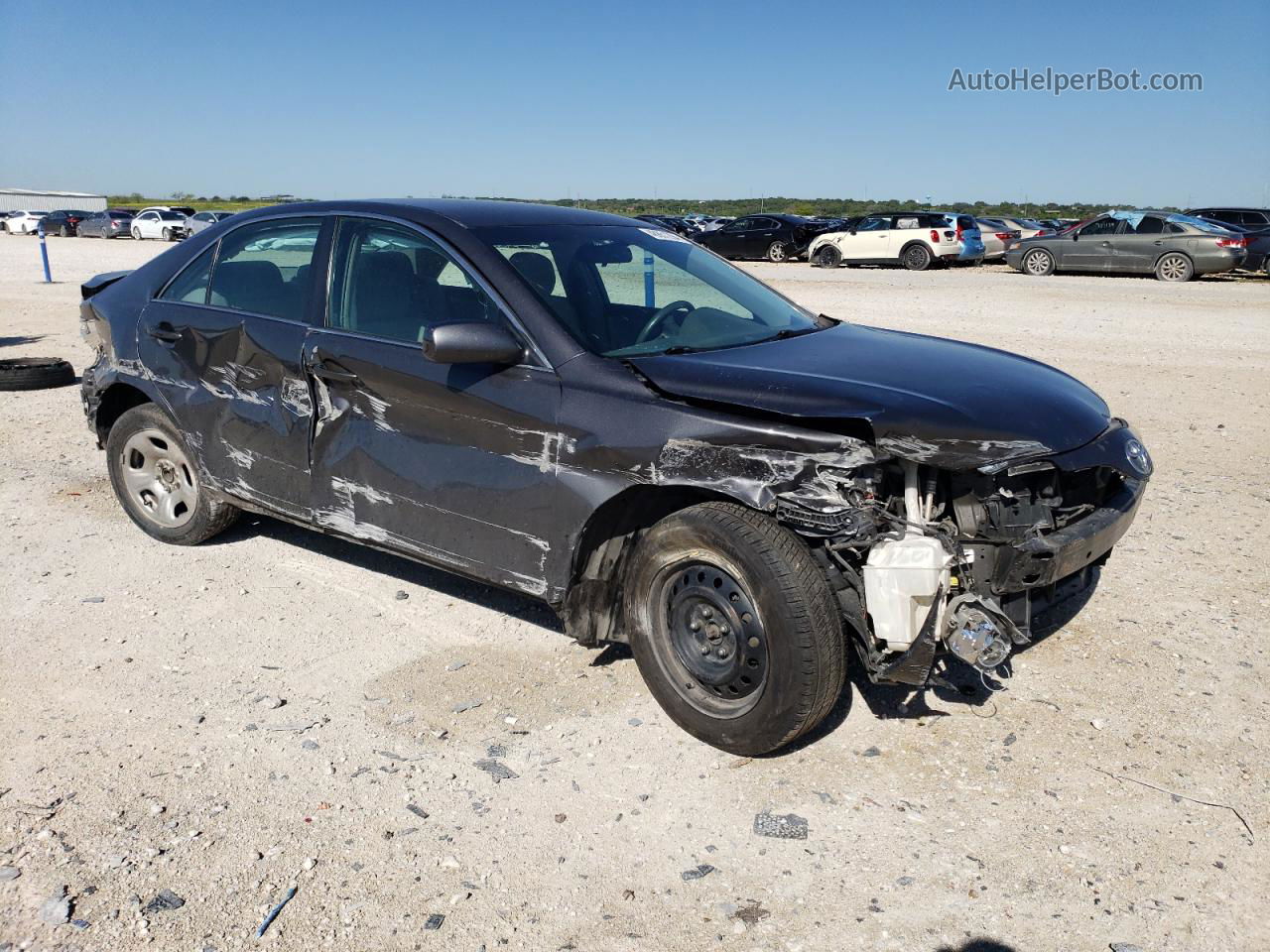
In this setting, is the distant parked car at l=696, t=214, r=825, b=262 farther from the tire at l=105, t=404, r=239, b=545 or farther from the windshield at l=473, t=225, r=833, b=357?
the windshield at l=473, t=225, r=833, b=357

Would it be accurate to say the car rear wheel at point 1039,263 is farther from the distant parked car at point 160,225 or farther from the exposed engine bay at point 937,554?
the distant parked car at point 160,225

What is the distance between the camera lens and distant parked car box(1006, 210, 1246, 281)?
75.3 feet

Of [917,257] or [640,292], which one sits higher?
[640,292]

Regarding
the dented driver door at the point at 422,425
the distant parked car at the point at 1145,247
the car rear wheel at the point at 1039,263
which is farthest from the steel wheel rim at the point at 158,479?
the car rear wheel at the point at 1039,263

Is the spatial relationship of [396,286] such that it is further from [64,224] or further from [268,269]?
[64,224]

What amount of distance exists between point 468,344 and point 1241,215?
29.3m

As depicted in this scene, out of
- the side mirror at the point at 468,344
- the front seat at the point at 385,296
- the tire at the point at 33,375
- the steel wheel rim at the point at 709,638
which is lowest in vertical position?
the steel wheel rim at the point at 709,638

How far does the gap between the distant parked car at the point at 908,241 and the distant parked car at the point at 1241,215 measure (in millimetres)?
5632

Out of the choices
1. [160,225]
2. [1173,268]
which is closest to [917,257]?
[1173,268]

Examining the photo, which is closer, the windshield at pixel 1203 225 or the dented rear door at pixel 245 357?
the dented rear door at pixel 245 357

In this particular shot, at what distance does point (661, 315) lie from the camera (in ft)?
14.4

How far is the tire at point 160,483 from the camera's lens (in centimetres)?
546

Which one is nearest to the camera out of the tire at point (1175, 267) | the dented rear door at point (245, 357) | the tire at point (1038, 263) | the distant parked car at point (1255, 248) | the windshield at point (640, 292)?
the windshield at point (640, 292)

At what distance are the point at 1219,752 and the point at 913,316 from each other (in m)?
13.5
